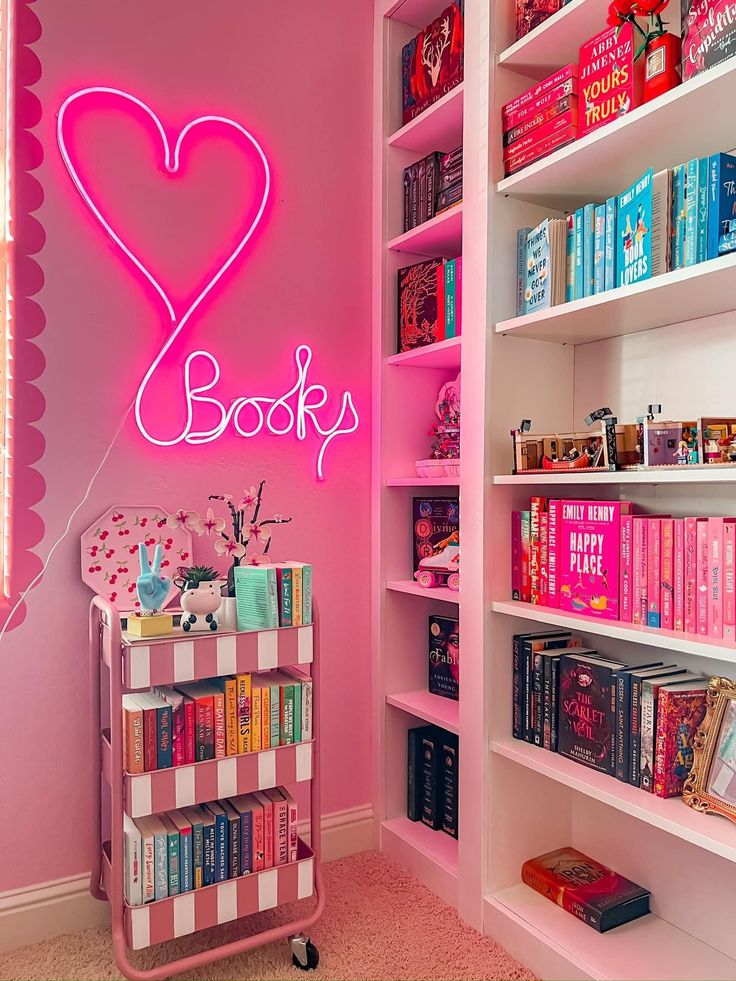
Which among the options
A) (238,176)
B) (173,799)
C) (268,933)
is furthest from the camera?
(238,176)

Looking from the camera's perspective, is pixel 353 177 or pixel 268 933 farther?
pixel 353 177

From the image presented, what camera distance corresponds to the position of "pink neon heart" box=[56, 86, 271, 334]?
193cm

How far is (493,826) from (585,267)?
1.40 m

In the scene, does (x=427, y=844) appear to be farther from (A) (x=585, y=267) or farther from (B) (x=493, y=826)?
(A) (x=585, y=267)

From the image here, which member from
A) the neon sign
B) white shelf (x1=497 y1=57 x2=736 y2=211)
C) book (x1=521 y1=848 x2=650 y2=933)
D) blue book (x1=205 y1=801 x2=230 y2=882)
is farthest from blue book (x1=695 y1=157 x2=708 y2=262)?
blue book (x1=205 y1=801 x2=230 y2=882)

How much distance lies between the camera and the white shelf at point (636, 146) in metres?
1.43

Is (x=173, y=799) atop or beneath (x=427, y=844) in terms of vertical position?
atop

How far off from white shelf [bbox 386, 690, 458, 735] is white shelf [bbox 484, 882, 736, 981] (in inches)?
17.3

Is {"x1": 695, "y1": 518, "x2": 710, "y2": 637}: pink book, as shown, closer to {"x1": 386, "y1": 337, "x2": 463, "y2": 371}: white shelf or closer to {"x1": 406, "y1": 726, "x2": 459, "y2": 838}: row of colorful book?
{"x1": 386, "y1": 337, "x2": 463, "y2": 371}: white shelf

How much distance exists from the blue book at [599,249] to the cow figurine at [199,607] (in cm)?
113

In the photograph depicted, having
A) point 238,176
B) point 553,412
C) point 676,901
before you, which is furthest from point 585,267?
point 676,901

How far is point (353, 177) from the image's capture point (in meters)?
2.37

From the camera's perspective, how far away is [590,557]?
1.73 metres

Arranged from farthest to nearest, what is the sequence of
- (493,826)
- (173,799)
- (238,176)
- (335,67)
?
(335,67) < (238,176) < (493,826) < (173,799)
